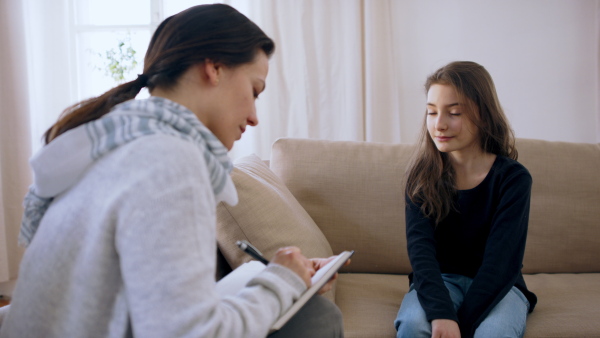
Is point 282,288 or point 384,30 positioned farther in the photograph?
point 384,30

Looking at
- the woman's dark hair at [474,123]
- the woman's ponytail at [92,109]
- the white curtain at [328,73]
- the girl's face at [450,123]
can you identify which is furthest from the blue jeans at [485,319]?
the white curtain at [328,73]

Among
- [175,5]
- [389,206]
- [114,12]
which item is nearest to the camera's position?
[389,206]

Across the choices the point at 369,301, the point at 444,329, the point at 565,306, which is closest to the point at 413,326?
the point at 444,329

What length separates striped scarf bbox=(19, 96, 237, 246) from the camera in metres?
0.75

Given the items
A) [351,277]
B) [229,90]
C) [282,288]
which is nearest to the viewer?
[282,288]

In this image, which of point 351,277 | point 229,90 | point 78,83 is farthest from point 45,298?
point 78,83

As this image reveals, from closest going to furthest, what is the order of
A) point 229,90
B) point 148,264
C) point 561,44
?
point 148,264 < point 229,90 < point 561,44

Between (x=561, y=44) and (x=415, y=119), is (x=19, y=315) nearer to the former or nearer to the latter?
(x=415, y=119)

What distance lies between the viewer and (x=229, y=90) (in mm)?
929

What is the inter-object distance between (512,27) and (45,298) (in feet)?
9.28

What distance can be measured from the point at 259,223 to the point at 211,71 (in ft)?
2.20

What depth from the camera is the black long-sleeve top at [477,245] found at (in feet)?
4.69

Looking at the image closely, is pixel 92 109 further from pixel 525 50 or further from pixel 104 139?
pixel 525 50

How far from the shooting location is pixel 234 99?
936 mm
